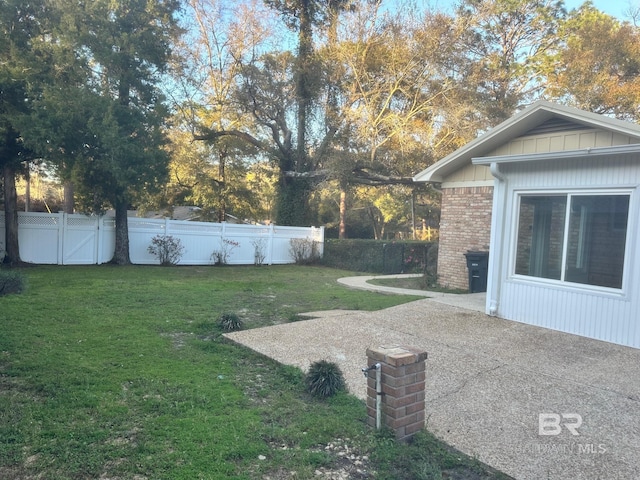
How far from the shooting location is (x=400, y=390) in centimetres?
328

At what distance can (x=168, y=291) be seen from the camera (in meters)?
9.34

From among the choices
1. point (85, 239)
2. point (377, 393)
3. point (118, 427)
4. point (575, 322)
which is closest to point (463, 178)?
point (575, 322)

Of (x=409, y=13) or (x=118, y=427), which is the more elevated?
(x=409, y=13)

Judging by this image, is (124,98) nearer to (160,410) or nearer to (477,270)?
(477,270)

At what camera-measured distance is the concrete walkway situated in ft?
10.4

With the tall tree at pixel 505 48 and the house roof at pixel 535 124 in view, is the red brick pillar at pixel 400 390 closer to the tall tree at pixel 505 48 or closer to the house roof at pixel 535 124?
the house roof at pixel 535 124

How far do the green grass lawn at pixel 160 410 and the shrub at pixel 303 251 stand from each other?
11065mm

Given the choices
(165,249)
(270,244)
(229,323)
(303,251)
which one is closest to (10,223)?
(165,249)

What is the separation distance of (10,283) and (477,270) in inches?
383

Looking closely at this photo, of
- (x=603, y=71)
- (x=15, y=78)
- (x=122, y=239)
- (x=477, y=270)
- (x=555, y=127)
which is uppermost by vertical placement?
(x=603, y=71)

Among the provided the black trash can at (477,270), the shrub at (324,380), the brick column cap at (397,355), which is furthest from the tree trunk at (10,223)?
the brick column cap at (397,355)

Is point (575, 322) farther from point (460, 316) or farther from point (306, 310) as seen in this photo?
point (306, 310)

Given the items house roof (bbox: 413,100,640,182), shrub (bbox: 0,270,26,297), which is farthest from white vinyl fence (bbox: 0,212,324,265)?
house roof (bbox: 413,100,640,182)

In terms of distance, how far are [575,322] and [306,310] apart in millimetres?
4395
